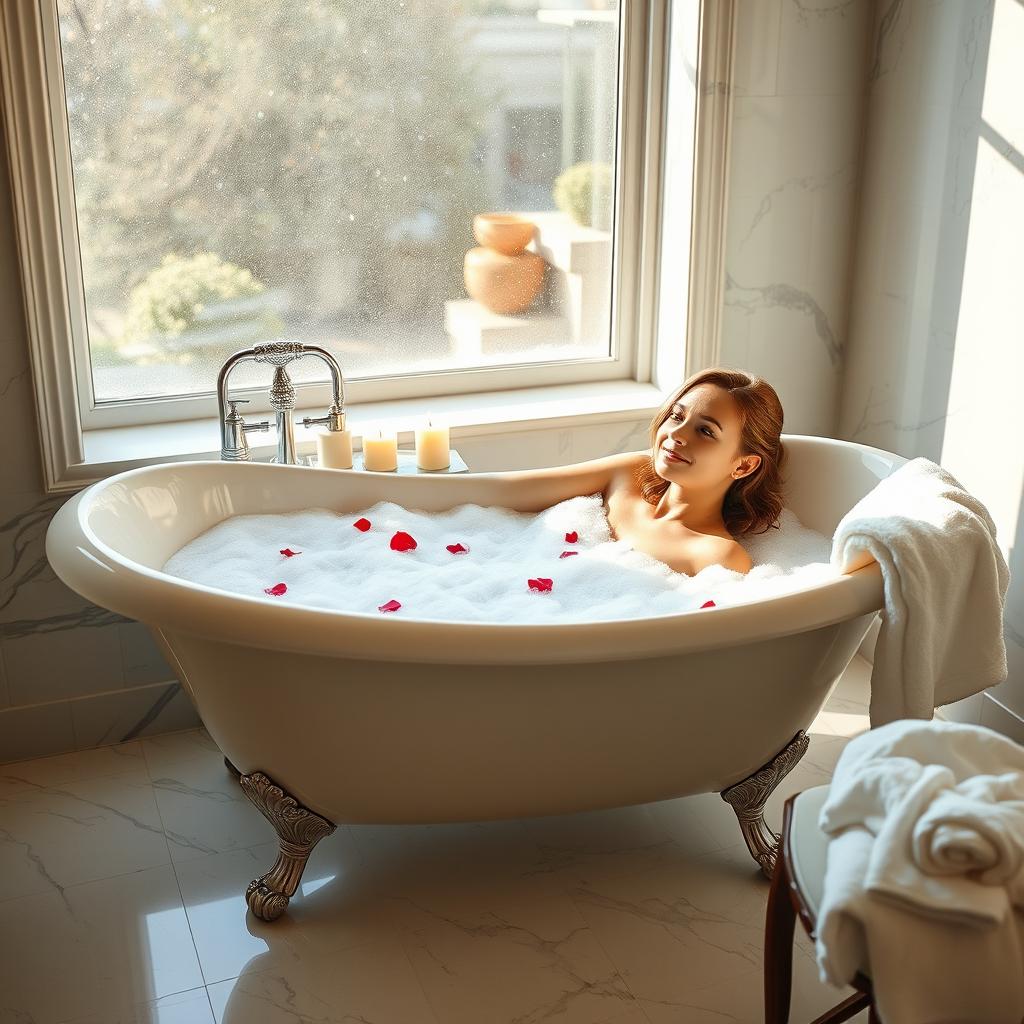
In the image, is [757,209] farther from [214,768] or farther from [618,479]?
[214,768]

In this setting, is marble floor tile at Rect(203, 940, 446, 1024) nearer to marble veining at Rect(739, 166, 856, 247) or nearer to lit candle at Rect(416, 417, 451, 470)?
lit candle at Rect(416, 417, 451, 470)

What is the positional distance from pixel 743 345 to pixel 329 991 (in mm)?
1739

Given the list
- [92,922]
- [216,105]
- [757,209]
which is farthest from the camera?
[757,209]

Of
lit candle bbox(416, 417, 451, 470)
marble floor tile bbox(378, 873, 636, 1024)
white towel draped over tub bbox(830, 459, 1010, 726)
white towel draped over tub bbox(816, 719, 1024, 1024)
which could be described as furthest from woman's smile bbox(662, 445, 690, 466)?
white towel draped over tub bbox(816, 719, 1024, 1024)

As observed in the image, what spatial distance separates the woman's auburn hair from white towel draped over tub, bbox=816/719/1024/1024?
1.06 meters

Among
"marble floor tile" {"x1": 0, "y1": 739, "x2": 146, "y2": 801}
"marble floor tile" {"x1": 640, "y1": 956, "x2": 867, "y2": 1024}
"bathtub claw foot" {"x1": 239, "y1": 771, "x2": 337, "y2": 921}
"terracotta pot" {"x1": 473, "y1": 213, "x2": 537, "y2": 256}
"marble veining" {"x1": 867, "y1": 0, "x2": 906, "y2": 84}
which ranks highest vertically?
"marble veining" {"x1": 867, "y1": 0, "x2": 906, "y2": 84}

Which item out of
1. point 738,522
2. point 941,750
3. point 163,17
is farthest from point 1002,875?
point 163,17

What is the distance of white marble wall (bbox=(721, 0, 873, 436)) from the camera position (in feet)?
8.62

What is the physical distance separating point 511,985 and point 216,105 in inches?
73.9

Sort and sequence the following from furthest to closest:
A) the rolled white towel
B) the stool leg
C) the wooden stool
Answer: the stool leg < the wooden stool < the rolled white towel

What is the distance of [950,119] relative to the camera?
8.10 ft

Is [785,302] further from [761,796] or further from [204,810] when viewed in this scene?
[204,810]

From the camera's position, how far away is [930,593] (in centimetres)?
179

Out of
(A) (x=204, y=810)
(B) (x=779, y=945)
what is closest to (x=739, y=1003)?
(B) (x=779, y=945)
